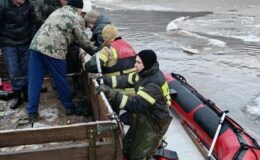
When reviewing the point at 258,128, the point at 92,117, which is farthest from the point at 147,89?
the point at 258,128

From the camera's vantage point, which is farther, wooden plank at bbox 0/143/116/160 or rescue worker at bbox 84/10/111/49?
rescue worker at bbox 84/10/111/49

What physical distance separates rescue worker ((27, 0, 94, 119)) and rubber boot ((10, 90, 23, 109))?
54 centimetres

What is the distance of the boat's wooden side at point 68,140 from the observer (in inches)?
144

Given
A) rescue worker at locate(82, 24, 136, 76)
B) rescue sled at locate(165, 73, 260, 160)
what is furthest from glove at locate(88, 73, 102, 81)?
rescue sled at locate(165, 73, 260, 160)

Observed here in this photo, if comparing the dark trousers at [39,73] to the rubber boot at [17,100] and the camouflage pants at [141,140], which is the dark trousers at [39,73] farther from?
the camouflage pants at [141,140]

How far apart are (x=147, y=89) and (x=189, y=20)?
19.2 m

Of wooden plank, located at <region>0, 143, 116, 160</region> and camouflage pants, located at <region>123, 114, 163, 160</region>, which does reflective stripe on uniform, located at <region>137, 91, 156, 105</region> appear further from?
wooden plank, located at <region>0, 143, 116, 160</region>

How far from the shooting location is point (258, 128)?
7875mm

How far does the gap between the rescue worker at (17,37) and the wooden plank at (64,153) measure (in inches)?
90.9

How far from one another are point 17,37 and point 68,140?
2.69m

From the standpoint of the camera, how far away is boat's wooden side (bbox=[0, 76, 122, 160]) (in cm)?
366

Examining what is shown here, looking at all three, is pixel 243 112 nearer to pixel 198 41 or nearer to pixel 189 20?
pixel 198 41

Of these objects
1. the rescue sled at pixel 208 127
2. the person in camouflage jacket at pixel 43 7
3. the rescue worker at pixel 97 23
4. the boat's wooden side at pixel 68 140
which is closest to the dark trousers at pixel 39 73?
the rescue worker at pixel 97 23

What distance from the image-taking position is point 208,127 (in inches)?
242
